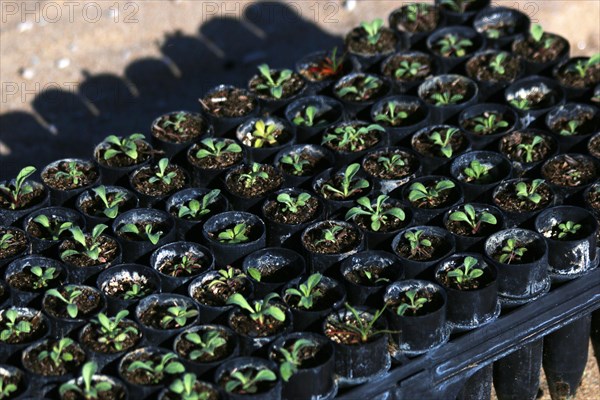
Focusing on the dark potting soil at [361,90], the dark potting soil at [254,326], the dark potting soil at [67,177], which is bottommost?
the dark potting soil at [254,326]

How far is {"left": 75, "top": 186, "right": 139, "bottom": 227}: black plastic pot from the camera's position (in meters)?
6.18

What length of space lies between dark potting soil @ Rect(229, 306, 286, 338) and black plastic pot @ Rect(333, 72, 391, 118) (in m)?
1.72

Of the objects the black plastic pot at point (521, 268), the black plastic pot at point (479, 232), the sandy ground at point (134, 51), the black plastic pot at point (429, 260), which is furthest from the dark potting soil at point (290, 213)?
the sandy ground at point (134, 51)

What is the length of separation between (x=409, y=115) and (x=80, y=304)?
7.01 ft

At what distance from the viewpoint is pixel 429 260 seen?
588 cm

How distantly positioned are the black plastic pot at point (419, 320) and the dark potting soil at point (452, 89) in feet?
5.25

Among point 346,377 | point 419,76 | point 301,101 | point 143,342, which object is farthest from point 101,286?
point 419,76

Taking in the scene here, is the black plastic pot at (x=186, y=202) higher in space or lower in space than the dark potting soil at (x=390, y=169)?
lower

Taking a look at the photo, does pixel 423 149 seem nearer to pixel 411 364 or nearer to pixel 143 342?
pixel 411 364

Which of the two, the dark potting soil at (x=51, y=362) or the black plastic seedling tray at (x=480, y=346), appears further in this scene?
the black plastic seedling tray at (x=480, y=346)

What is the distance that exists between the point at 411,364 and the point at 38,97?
4280 mm

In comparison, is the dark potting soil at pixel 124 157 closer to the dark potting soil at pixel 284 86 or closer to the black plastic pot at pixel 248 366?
the dark potting soil at pixel 284 86

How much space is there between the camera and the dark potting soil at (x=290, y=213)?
616cm

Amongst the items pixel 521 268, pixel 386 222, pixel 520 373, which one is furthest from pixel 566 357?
pixel 386 222
